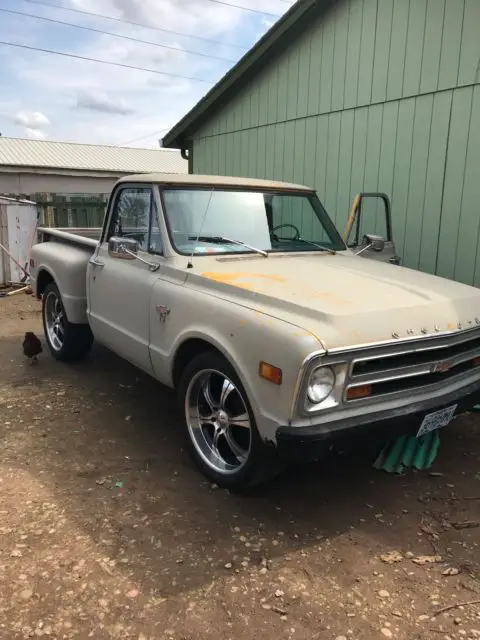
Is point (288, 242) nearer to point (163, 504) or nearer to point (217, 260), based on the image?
point (217, 260)

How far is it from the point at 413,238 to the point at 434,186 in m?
0.66

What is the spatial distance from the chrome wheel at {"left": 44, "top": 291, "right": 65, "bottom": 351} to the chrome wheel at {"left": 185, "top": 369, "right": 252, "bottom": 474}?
2821 millimetres

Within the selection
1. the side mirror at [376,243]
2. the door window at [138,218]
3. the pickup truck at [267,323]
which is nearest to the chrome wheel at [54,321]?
the pickup truck at [267,323]

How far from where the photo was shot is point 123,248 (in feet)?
13.6

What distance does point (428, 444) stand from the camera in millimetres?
3840

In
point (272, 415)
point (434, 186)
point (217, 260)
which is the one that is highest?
point (434, 186)

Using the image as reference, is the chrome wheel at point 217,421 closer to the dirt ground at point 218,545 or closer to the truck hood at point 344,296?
the dirt ground at point 218,545

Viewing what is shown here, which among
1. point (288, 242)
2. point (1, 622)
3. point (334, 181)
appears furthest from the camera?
point (334, 181)

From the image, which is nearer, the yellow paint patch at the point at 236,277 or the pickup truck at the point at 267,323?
the pickup truck at the point at 267,323

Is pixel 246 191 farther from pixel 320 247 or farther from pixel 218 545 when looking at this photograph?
pixel 218 545

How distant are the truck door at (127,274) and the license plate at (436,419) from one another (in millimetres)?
1985

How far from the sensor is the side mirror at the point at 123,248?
4059 mm

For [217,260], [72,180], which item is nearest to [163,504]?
[217,260]

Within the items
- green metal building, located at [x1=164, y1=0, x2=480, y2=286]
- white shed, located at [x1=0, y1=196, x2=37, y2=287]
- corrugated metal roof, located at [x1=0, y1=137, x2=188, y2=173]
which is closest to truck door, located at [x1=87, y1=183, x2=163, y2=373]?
green metal building, located at [x1=164, y1=0, x2=480, y2=286]
